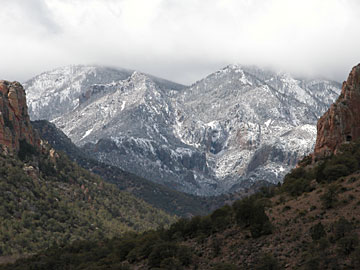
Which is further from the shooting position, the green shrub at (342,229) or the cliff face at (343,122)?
the cliff face at (343,122)

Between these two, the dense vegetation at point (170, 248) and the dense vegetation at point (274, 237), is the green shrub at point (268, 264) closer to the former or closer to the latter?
the dense vegetation at point (274, 237)

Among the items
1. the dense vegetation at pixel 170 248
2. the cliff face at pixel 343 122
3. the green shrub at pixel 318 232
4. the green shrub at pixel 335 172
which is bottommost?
the dense vegetation at pixel 170 248

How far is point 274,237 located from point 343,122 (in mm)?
62287

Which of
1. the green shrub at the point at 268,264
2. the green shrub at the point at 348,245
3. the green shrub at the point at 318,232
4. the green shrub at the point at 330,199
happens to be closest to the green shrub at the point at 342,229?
the green shrub at the point at 318,232

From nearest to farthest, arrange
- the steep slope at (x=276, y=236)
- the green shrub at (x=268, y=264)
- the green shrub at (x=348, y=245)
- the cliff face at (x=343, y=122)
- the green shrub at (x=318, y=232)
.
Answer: the green shrub at (x=348, y=245) < the green shrub at (x=268, y=264) < the steep slope at (x=276, y=236) < the green shrub at (x=318, y=232) < the cliff face at (x=343, y=122)

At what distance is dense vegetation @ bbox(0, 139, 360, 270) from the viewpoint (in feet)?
202

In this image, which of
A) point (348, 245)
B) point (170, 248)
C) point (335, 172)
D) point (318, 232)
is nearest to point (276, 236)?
point (318, 232)

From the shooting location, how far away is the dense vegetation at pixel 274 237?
61.6m

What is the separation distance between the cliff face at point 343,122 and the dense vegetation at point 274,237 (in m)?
14.5

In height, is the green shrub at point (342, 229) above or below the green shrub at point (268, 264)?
above

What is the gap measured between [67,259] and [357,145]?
59.4 metres

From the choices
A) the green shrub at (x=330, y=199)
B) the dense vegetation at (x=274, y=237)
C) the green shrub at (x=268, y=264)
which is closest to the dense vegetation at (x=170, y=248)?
the dense vegetation at (x=274, y=237)

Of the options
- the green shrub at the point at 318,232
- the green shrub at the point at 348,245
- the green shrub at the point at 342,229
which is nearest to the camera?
the green shrub at the point at 348,245

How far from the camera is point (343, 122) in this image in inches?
5022
